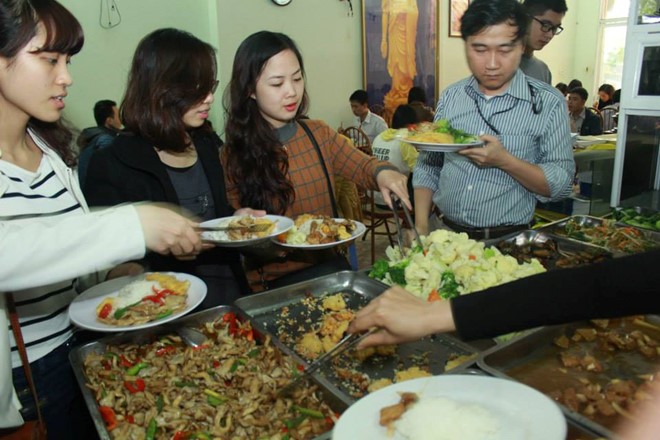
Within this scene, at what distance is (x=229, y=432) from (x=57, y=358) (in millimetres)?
749

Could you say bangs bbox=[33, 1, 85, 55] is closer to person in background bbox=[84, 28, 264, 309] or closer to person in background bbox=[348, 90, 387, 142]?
person in background bbox=[84, 28, 264, 309]

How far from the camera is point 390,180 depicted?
244 centimetres

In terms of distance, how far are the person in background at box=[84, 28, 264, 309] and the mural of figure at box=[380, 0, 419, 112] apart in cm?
641

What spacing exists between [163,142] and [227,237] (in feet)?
1.67

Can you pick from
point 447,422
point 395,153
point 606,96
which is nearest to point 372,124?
point 395,153

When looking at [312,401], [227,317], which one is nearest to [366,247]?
[227,317]

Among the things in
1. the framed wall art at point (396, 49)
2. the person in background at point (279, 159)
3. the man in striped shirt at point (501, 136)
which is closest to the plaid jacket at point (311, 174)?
the person in background at point (279, 159)

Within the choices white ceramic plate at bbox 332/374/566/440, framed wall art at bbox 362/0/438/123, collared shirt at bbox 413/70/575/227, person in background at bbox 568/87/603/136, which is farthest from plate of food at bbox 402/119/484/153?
person in background at bbox 568/87/603/136

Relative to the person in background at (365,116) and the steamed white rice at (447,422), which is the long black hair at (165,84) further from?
the person in background at (365,116)

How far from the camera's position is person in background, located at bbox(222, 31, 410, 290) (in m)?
2.42

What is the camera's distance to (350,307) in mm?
2012

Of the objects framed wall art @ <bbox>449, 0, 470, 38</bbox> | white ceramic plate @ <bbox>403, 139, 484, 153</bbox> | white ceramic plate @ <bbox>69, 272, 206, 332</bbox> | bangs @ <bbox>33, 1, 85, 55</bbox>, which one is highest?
framed wall art @ <bbox>449, 0, 470, 38</bbox>

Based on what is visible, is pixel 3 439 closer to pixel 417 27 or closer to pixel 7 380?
pixel 7 380

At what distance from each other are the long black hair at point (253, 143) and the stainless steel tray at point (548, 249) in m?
1.09
